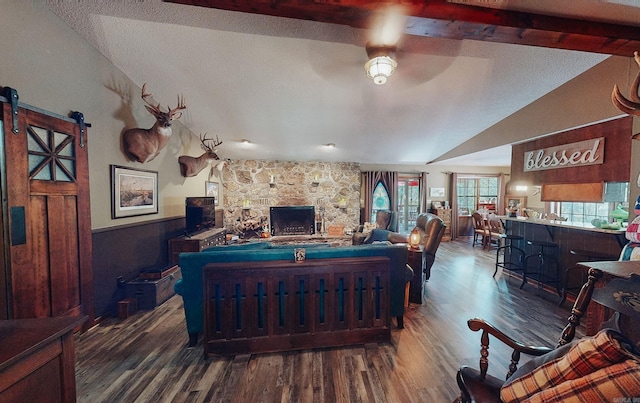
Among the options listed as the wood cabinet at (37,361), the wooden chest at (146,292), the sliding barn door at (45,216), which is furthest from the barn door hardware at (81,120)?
the wood cabinet at (37,361)

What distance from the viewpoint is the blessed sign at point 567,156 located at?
326 centimetres

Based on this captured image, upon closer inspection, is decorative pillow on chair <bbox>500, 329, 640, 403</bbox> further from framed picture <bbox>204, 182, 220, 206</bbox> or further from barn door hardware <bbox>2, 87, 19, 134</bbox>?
framed picture <bbox>204, 182, 220, 206</bbox>

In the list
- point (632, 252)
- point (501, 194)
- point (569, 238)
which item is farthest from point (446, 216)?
point (632, 252)

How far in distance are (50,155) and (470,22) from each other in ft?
12.5

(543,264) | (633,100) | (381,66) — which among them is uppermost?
(381,66)

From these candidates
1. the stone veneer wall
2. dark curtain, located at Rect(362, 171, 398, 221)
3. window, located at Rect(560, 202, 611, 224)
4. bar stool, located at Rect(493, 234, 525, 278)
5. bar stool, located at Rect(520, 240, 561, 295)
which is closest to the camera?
bar stool, located at Rect(520, 240, 561, 295)

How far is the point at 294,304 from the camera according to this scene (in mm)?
2193

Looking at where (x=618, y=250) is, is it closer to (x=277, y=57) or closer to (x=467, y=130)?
(x=467, y=130)

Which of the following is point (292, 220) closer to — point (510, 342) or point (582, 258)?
point (582, 258)

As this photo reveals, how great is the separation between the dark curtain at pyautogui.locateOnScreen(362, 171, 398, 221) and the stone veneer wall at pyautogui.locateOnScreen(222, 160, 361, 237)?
34 centimetres

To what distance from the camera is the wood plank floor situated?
1.75 m

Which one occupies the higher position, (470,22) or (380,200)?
(470,22)

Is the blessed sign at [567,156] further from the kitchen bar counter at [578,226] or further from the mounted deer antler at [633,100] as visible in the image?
the mounted deer antler at [633,100]

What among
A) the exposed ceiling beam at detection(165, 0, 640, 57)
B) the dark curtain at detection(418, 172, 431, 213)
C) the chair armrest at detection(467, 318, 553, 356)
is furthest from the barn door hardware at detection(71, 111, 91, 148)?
the dark curtain at detection(418, 172, 431, 213)
